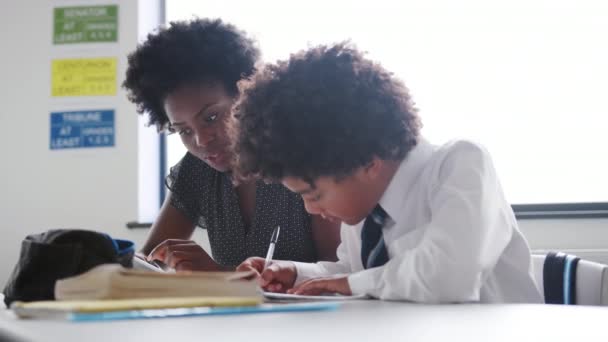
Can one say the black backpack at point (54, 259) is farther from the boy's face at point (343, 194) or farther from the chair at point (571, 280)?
the chair at point (571, 280)

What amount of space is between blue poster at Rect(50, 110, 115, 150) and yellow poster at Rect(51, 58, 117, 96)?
0.08 meters

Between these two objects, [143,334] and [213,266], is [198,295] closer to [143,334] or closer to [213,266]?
[143,334]

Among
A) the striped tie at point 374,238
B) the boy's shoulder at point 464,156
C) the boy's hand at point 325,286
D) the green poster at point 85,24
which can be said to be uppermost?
the green poster at point 85,24

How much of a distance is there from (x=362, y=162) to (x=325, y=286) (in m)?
0.22

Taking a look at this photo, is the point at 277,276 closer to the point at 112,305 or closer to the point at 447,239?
the point at 447,239

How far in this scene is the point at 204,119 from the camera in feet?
5.18

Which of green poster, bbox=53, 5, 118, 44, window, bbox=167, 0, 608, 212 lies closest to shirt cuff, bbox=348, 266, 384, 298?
window, bbox=167, 0, 608, 212

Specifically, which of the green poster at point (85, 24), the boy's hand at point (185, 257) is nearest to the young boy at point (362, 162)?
the boy's hand at point (185, 257)

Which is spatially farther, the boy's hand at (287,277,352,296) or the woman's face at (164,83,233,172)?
the woman's face at (164,83,233,172)

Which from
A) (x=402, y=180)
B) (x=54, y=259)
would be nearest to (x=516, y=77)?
(x=402, y=180)

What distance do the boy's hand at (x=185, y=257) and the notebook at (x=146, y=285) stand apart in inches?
25.1

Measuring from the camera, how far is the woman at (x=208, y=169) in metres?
1.59

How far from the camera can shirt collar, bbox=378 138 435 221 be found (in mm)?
1197

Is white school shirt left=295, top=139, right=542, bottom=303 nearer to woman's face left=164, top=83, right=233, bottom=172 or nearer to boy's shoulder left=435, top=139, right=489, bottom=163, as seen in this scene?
boy's shoulder left=435, top=139, right=489, bottom=163
